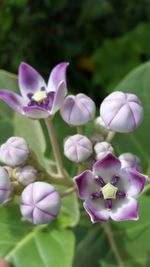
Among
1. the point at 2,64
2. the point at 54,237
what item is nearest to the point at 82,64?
the point at 2,64

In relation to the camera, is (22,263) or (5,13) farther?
(5,13)

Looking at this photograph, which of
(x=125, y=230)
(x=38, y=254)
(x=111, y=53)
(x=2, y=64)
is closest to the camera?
(x=38, y=254)

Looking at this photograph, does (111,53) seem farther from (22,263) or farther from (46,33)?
(22,263)

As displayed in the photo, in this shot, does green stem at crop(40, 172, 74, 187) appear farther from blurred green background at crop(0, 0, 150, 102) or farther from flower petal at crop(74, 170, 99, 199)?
blurred green background at crop(0, 0, 150, 102)

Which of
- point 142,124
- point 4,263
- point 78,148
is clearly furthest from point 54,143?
point 142,124

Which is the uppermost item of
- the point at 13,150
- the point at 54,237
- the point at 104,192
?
the point at 13,150
